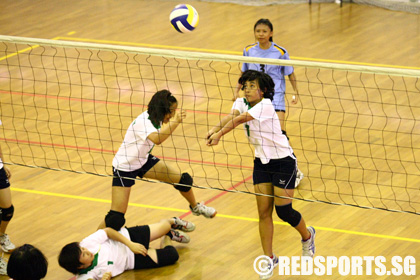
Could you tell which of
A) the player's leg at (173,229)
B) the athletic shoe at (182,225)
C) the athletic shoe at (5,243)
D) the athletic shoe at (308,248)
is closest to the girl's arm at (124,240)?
the player's leg at (173,229)

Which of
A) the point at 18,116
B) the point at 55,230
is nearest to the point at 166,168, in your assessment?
the point at 55,230

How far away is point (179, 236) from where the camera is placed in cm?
683

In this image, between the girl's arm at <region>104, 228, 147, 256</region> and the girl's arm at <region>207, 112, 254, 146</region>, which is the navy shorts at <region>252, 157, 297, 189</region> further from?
the girl's arm at <region>104, 228, 147, 256</region>

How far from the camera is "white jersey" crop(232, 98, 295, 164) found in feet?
19.8

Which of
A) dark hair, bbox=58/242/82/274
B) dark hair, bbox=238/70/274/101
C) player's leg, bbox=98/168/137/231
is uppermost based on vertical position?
dark hair, bbox=238/70/274/101

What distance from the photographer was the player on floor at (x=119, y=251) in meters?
6.04

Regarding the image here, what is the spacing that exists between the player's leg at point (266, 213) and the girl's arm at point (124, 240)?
3.58 feet

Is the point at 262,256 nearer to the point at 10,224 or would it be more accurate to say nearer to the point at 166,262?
the point at 166,262

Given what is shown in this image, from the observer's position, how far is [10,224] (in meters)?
7.38

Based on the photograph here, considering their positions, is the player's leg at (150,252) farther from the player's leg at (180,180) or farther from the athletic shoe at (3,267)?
the athletic shoe at (3,267)

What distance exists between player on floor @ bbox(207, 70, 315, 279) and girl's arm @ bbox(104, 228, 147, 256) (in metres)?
1.10

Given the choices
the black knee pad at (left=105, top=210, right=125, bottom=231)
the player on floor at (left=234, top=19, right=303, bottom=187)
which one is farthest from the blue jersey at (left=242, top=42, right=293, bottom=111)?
the black knee pad at (left=105, top=210, right=125, bottom=231)

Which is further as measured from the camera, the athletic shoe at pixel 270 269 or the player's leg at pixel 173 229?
the player's leg at pixel 173 229

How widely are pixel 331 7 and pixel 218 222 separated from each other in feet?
31.0
